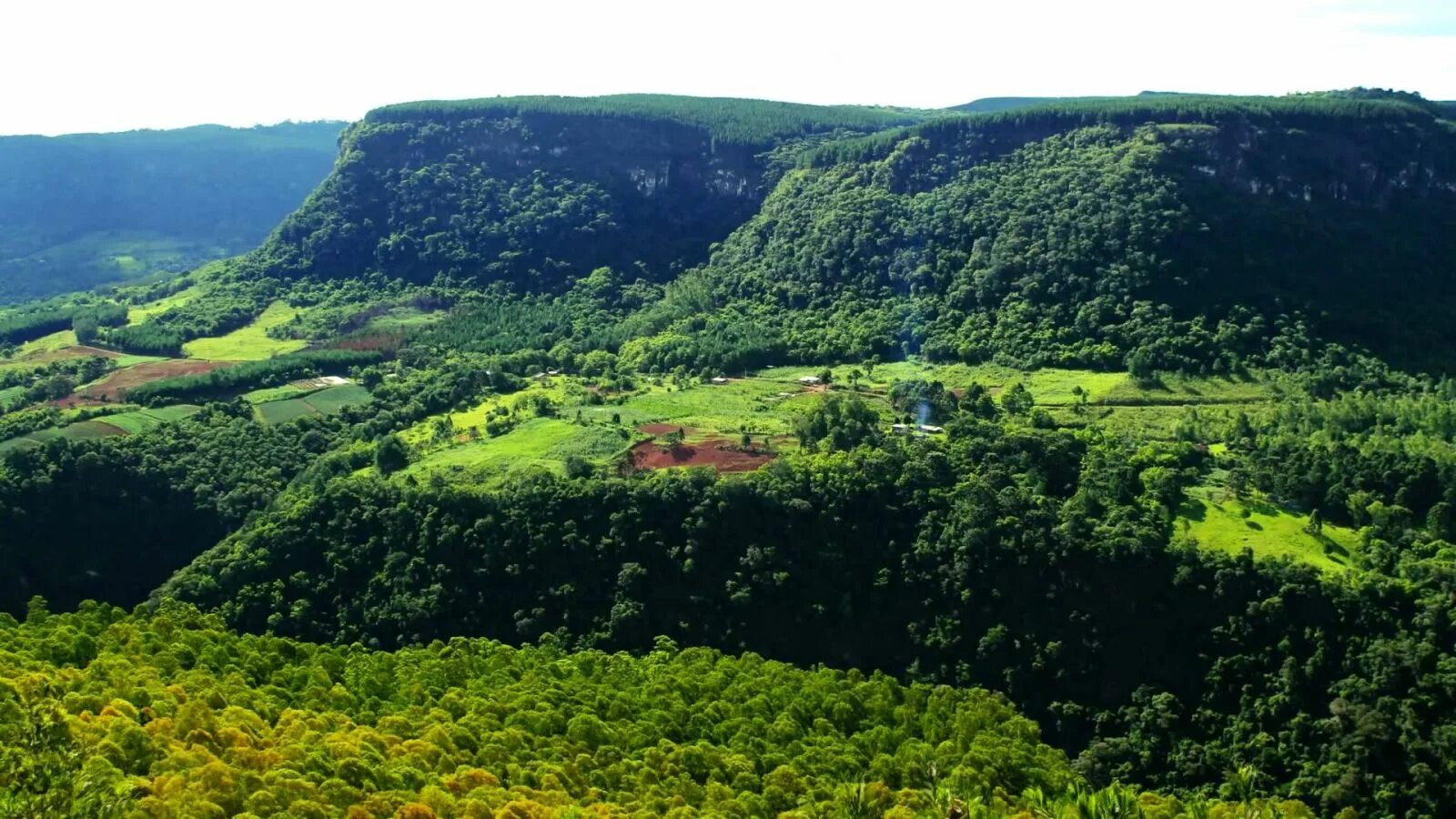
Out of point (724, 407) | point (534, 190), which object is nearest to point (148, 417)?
point (724, 407)

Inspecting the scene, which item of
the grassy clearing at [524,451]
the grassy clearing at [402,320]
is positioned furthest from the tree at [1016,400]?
the grassy clearing at [402,320]

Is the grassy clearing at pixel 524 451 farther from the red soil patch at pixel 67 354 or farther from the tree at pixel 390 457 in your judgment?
the red soil patch at pixel 67 354

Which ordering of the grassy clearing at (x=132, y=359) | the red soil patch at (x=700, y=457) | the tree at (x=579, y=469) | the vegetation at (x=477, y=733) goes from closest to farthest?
1. the vegetation at (x=477, y=733)
2. the tree at (x=579, y=469)
3. the red soil patch at (x=700, y=457)
4. the grassy clearing at (x=132, y=359)

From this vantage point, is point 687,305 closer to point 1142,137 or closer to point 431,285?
point 431,285

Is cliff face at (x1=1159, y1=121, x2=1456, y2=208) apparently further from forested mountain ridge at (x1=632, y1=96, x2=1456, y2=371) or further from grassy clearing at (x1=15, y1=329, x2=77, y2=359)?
grassy clearing at (x1=15, y1=329, x2=77, y2=359)

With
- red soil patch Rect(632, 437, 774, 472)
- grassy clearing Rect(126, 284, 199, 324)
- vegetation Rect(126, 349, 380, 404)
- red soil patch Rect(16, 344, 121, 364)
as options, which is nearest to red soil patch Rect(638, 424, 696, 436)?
red soil patch Rect(632, 437, 774, 472)

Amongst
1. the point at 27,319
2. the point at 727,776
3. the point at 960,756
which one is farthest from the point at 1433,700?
the point at 27,319

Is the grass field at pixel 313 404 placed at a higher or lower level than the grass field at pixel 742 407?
Result: lower
